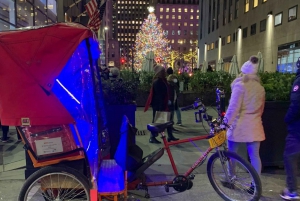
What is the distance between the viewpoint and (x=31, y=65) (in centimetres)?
283

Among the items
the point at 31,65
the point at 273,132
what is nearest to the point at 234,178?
the point at 273,132

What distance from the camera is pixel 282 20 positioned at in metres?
25.2

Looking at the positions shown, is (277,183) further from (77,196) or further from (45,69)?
(45,69)

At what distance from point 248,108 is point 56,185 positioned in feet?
9.23

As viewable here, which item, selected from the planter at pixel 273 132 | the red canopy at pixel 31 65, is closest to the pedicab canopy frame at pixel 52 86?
the red canopy at pixel 31 65

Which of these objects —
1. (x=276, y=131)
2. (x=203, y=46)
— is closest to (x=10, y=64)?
(x=276, y=131)

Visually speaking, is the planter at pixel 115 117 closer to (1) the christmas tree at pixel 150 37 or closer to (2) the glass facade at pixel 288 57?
(2) the glass facade at pixel 288 57

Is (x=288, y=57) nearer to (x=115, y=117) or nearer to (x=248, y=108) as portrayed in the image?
(x=248, y=108)

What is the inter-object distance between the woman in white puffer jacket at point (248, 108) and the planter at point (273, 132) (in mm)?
833

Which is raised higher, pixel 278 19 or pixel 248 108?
pixel 278 19

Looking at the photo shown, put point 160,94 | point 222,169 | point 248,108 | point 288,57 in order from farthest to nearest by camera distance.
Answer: point 288,57 → point 160,94 → point 248,108 → point 222,169

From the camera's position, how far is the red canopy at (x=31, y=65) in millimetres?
2834

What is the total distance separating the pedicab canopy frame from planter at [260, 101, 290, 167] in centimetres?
312

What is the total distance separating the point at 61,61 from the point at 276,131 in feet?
12.6
